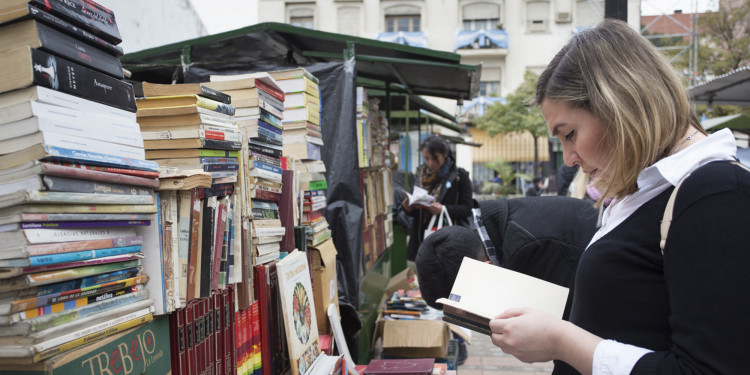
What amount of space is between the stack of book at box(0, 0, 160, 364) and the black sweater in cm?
115

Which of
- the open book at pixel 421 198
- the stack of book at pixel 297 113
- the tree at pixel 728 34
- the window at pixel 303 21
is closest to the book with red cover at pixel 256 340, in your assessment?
the stack of book at pixel 297 113

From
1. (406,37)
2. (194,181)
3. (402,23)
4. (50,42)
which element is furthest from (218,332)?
(402,23)

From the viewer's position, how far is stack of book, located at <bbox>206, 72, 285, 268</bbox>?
2.11 metres

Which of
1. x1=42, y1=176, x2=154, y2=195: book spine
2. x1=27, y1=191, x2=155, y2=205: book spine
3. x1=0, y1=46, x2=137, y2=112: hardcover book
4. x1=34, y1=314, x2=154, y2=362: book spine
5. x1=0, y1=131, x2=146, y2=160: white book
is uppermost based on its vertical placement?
x1=0, y1=46, x2=137, y2=112: hardcover book

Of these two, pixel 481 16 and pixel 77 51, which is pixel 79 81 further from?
pixel 481 16

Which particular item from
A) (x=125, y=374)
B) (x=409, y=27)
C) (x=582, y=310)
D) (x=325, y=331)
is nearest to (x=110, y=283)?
(x=125, y=374)

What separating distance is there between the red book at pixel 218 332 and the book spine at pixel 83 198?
45cm

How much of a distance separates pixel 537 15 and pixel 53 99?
88.6ft

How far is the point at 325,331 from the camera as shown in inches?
117

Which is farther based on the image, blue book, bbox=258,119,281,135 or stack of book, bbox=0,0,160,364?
blue book, bbox=258,119,281,135

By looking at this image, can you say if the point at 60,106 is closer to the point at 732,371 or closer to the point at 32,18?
the point at 32,18

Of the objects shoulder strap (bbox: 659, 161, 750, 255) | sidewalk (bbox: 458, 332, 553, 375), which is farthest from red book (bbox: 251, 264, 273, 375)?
sidewalk (bbox: 458, 332, 553, 375)

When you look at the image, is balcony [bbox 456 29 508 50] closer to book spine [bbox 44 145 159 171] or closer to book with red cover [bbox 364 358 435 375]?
book with red cover [bbox 364 358 435 375]

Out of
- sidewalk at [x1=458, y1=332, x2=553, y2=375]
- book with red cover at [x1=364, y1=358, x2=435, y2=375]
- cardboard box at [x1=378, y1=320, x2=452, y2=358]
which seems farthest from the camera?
sidewalk at [x1=458, y1=332, x2=553, y2=375]
